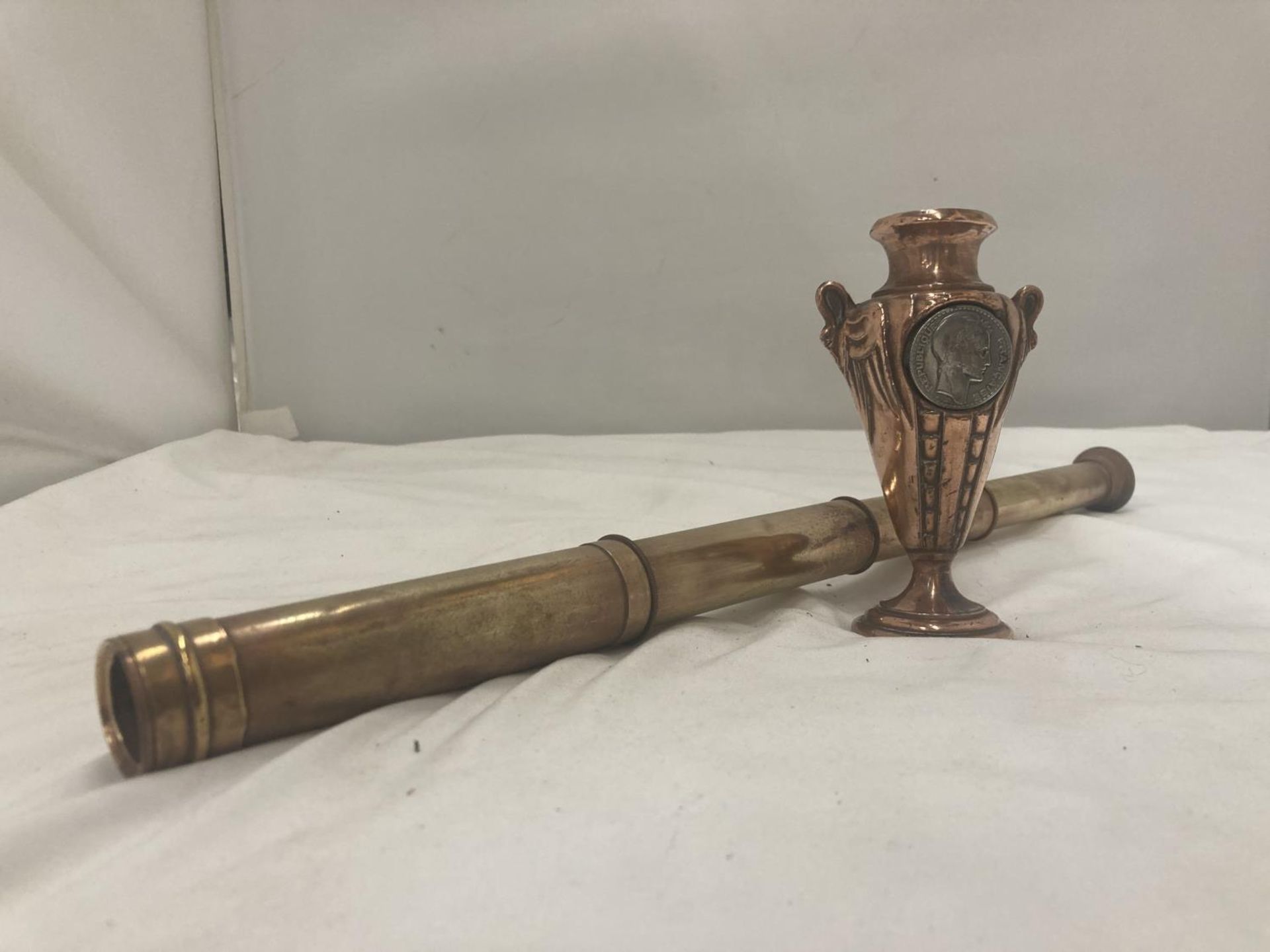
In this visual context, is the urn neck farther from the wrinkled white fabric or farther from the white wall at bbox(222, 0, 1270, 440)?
the white wall at bbox(222, 0, 1270, 440)

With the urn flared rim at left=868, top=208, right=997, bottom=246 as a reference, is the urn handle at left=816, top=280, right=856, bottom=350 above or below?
below

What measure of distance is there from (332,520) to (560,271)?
1.14m

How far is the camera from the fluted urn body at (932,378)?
48.8 inches

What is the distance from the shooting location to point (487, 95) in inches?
104

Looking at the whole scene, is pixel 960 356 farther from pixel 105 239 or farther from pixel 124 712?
pixel 105 239

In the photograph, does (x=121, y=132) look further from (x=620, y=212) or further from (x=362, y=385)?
(x=620, y=212)

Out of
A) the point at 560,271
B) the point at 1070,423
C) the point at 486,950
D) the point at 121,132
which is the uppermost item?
the point at 121,132

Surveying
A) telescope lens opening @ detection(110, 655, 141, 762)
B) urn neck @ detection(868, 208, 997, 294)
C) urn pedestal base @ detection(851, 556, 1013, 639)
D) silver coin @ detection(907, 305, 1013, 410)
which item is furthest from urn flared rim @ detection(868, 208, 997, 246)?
telescope lens opening @ detection(110, 655, 141, 762)

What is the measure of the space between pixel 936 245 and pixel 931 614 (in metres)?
0.49

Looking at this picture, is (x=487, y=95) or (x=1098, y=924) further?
(x=487, y=95)

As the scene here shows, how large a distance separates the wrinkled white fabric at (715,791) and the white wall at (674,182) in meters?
1.28

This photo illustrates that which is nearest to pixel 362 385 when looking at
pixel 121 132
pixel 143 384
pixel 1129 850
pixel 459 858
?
pixel 143 384

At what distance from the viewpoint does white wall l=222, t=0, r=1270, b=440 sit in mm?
2635

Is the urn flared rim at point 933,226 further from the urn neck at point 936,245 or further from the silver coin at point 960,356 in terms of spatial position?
the silver coin at point 960,356
